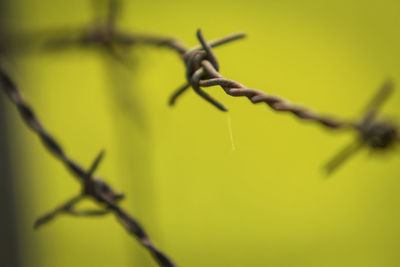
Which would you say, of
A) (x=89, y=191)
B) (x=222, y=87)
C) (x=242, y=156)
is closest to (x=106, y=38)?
(x=89, y=191)

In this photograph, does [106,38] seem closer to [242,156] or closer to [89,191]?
[89,191]

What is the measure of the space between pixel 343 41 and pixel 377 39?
13 cm

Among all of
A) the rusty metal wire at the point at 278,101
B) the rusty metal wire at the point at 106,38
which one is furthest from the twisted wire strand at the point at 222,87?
the rusty metal wire at the point at 106,38

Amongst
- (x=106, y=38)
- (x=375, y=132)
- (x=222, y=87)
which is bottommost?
(x=375, y=132)

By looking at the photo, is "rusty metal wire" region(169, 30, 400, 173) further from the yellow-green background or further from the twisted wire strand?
the yellow-green background

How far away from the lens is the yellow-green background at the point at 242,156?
5.94 ft

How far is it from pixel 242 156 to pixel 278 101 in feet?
4.55

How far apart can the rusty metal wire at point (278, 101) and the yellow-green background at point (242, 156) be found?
126 cm

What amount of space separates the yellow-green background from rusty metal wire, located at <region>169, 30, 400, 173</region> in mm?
1259

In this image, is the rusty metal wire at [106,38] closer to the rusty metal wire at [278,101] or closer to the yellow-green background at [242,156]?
the rusty metal wire at [278,101]

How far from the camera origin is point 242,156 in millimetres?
1780

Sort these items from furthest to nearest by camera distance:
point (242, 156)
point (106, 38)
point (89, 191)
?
point (242, 156), point (106, 38), point (89, 191)

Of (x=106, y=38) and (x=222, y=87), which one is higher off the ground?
(x=106, y=38)

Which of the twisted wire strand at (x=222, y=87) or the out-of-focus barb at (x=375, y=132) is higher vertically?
the twisted wire strand at (x=222, y=87)
